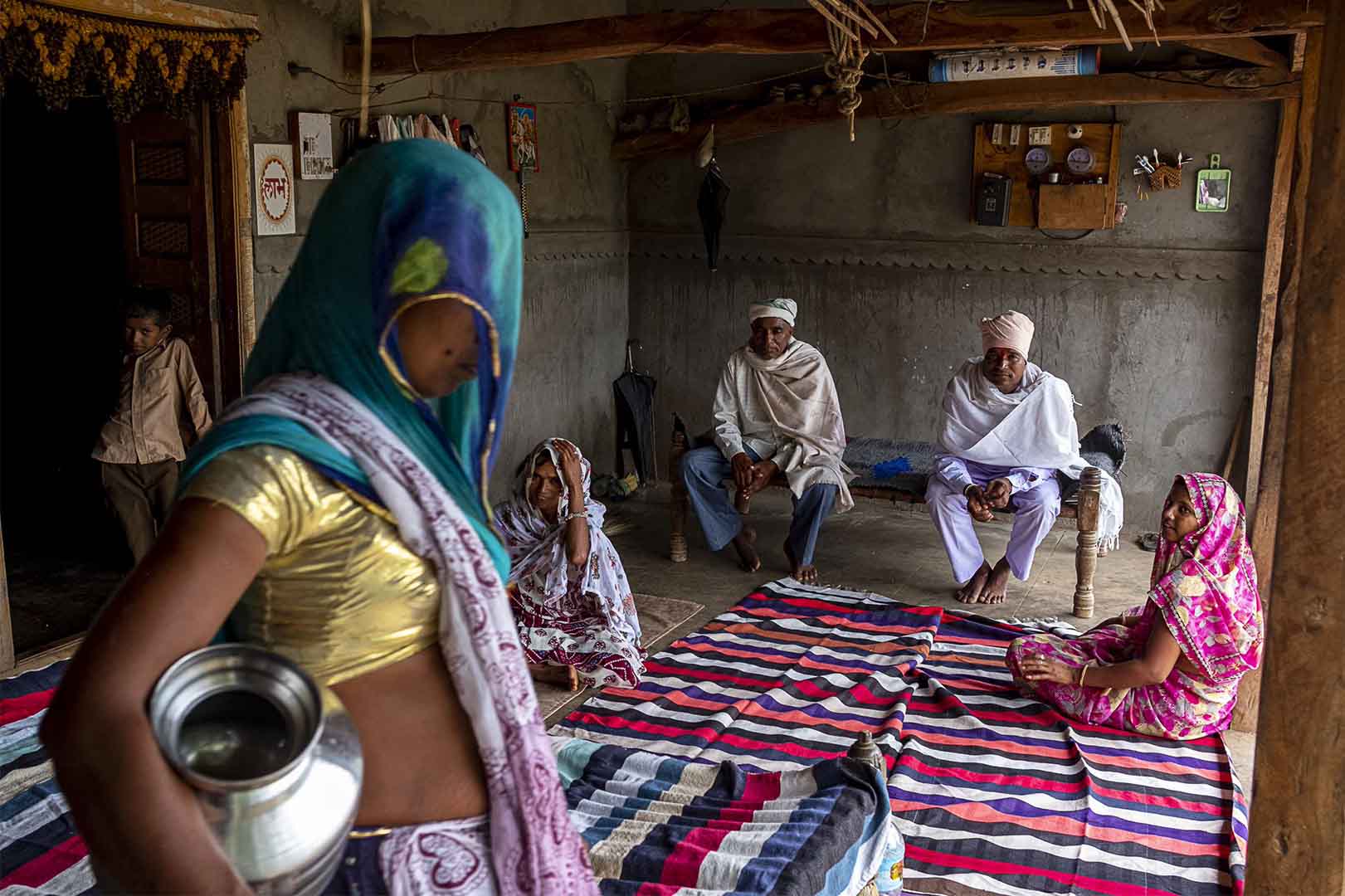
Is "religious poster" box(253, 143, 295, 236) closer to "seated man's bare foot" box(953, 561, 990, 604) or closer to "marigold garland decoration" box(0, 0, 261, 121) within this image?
"marigold garland decoration" box(0, 0, 261, 121)

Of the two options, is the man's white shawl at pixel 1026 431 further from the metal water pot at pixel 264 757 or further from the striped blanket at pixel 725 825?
the metal water pot at pixel 264 757

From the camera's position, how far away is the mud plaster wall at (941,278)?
701 cm

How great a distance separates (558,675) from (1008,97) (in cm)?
427

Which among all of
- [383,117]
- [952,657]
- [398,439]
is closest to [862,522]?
[952,657]

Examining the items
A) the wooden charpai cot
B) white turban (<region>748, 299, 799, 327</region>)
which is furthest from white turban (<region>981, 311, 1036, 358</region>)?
white turban (<region>748, 299, 799, 327</region>)

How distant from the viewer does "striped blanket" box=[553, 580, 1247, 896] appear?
354 centimetres

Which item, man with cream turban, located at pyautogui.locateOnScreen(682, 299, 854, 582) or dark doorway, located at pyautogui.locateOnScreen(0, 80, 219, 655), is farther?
man with cream turban, located at pyautogui.locateOnScreen(682, 299, 854, 582)

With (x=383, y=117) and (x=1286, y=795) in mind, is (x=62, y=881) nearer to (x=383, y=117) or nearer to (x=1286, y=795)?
(x=1286, y=795)

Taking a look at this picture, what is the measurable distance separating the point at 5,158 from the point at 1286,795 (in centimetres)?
762

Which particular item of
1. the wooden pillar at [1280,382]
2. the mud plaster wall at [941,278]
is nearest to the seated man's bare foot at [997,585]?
the wooden pillar at [1280,382]

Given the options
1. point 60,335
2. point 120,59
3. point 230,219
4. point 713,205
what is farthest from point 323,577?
point 60,335

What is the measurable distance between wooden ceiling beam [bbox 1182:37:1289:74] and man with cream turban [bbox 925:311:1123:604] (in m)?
1.52

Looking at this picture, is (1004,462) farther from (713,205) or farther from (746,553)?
(713,205)

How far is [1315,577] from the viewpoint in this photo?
2.48 m
